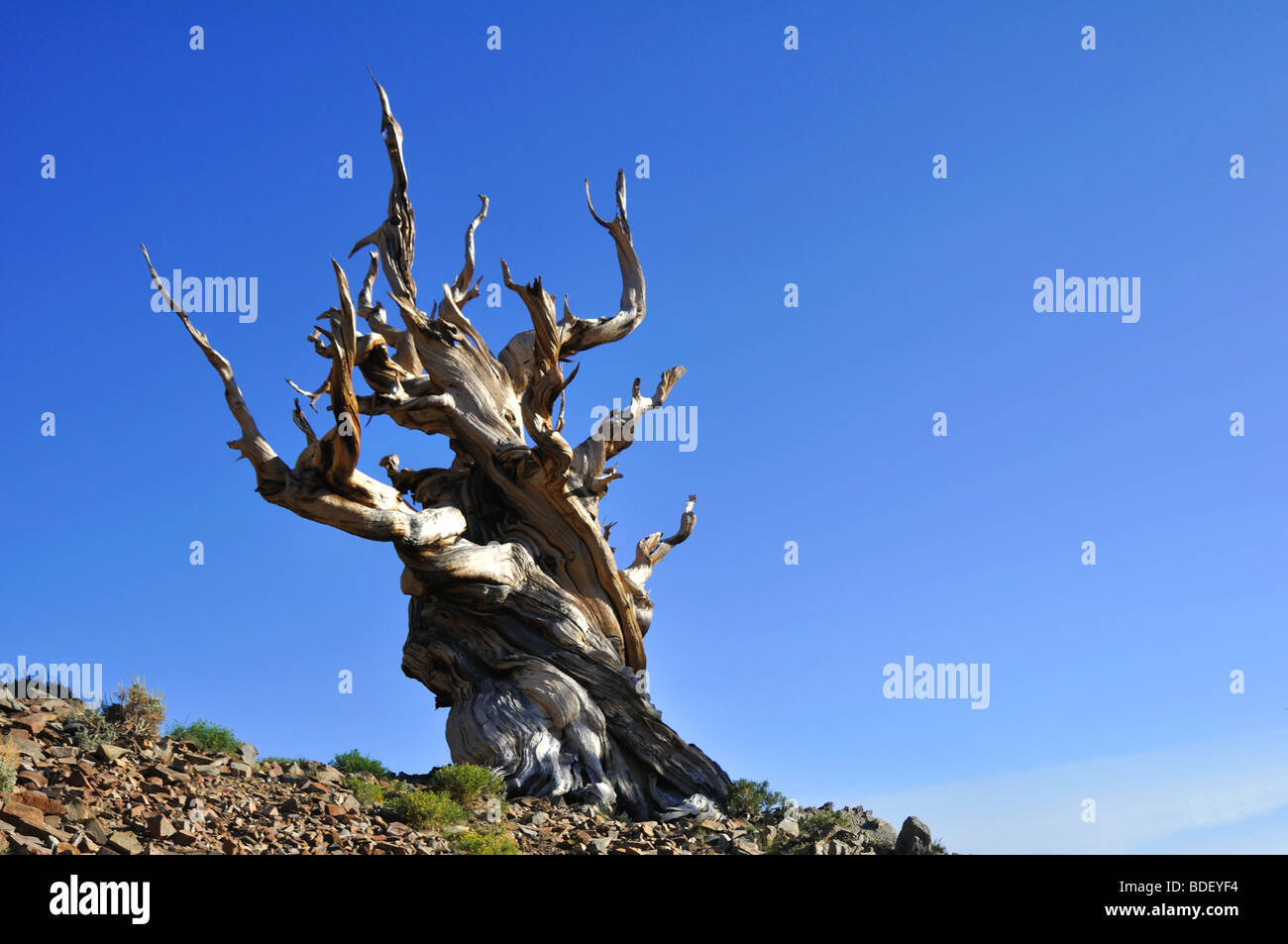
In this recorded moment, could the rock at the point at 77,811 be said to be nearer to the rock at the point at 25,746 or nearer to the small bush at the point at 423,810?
the rock at the point at 25,746

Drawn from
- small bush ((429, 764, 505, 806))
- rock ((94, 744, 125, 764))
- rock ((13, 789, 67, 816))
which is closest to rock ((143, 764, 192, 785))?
rock ((94, 744, 125, 764))

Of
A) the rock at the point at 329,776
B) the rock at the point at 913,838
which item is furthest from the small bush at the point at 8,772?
the rock at the point at 913,838

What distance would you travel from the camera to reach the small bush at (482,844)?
27.9ft

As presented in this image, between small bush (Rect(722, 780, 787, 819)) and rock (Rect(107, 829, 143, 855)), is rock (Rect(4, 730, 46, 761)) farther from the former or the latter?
small bush (Rect(722, 780, 787, 819))

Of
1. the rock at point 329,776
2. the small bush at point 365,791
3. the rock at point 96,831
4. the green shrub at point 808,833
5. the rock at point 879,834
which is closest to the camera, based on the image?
the rock at point 96,831

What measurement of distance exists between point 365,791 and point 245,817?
62.7 inches

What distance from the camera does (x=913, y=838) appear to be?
10086mm

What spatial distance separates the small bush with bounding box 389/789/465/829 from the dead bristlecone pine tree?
2.22 metres

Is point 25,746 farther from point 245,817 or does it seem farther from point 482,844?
point 482,844

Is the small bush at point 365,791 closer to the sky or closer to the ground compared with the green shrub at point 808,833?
closer to the sky

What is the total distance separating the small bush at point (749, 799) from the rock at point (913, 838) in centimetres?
244

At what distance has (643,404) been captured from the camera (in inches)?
613

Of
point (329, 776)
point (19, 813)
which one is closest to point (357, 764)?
point (329, 776)
